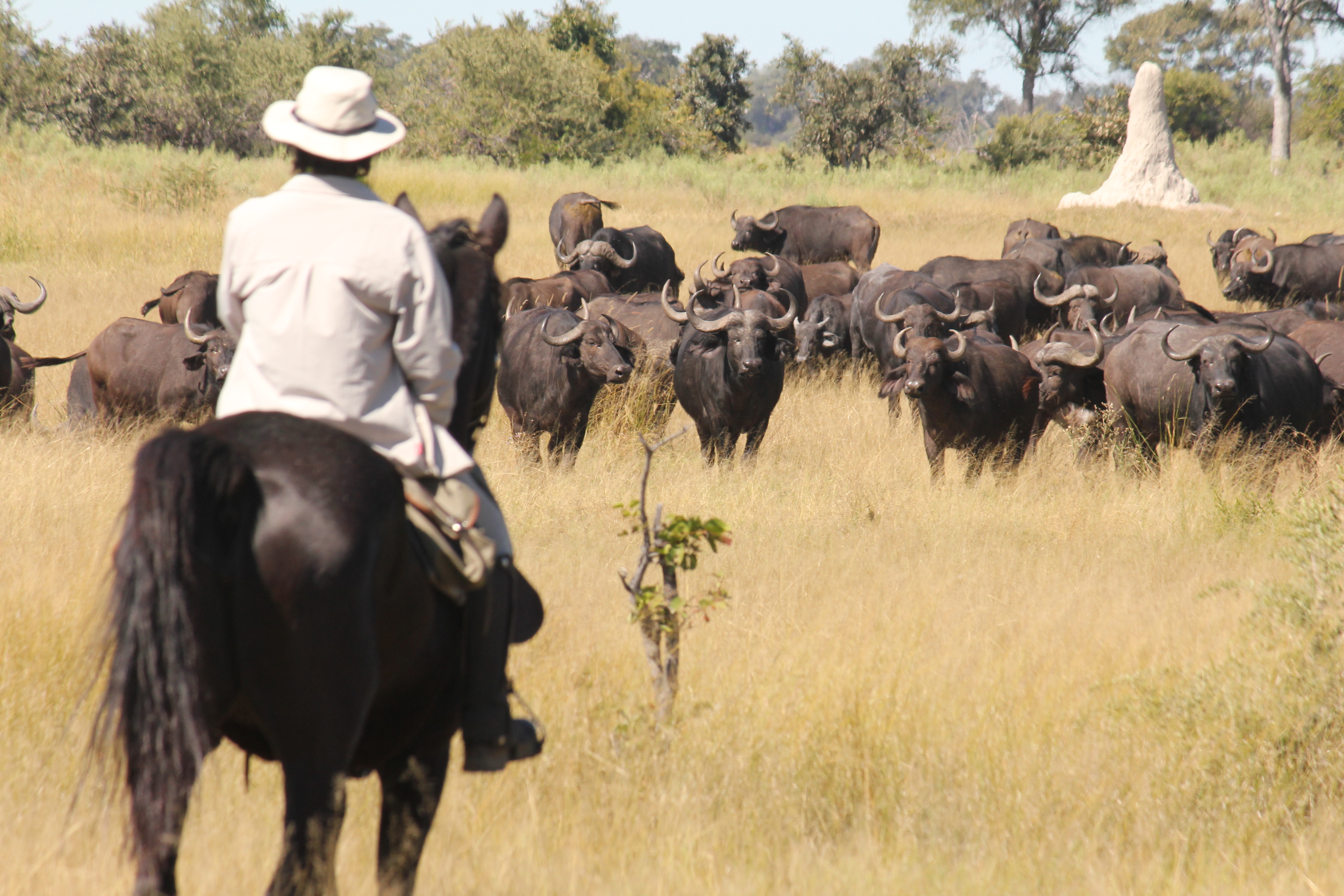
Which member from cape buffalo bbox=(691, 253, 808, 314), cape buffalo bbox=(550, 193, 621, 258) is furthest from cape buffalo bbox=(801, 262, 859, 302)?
cape buffalo bbox=(550, 193, 621, 258)

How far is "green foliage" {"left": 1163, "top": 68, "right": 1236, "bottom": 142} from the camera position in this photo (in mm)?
53094

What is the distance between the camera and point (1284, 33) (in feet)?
150

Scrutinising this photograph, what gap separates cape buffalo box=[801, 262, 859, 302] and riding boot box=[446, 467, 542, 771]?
51.7 ft

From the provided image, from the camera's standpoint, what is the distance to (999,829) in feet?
12.8

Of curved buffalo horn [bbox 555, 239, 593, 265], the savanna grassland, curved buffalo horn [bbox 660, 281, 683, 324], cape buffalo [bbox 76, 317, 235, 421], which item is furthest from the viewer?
curved buffalo horn [bbox 555, 239, 593, 265]

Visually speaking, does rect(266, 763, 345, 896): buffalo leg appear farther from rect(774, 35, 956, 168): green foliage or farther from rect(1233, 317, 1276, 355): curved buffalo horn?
rect(774, 35, 956, 168): green foliage

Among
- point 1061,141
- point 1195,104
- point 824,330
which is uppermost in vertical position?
point 1195,104

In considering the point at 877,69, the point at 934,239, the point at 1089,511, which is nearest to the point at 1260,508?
the point at 1089,511

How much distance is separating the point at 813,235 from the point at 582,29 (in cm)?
2205

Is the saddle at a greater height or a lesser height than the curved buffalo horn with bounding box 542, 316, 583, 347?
greater

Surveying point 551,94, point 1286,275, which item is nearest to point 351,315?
point 1286,275

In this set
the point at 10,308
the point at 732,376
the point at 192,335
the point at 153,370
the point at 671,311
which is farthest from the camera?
the point at 10,308

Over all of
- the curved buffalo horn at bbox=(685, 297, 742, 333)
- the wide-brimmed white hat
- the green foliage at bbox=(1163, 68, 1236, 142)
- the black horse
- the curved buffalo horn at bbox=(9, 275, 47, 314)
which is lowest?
the curved buffalo horn at bbox=(685, 297, 742, 333)

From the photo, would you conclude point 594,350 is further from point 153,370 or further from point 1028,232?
point 1028,232
